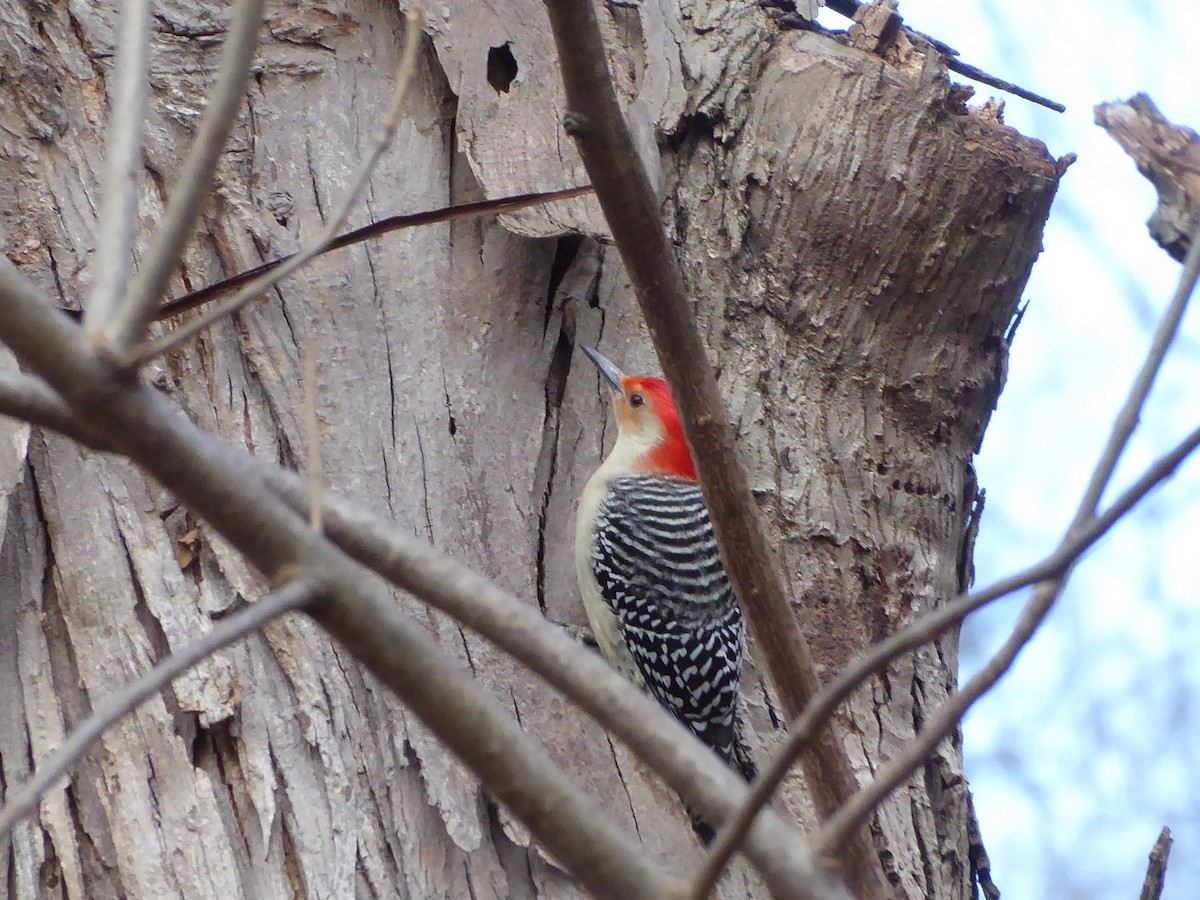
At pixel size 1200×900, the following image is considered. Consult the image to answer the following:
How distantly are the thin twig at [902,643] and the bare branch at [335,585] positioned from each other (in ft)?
0.22

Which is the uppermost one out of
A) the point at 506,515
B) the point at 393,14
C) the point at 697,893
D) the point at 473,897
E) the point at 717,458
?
the point at 393,14

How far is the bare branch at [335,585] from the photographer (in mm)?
1172

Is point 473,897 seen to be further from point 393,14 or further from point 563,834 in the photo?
point 393,14

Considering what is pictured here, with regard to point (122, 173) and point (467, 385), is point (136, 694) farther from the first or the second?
point (467, 385)

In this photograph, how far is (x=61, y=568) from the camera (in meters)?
2.72

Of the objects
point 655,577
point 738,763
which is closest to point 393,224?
point 738,763

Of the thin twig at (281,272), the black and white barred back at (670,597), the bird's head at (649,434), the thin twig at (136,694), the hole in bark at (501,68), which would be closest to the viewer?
the thin twig at (136,694)

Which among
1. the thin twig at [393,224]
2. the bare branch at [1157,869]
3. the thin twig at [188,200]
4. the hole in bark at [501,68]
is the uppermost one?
the hole in bark at [501,68]

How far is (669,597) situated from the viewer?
4.51m

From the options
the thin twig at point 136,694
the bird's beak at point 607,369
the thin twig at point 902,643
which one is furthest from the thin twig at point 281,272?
the bird's beak at point 607,369

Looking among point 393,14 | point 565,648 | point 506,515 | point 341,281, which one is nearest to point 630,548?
point 506,515

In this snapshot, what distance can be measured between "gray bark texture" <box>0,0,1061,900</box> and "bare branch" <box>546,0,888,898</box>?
0.78m

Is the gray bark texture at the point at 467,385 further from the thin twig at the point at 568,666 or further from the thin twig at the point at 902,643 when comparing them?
the thin twig at the point at 902,643

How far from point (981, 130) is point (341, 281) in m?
1.88
